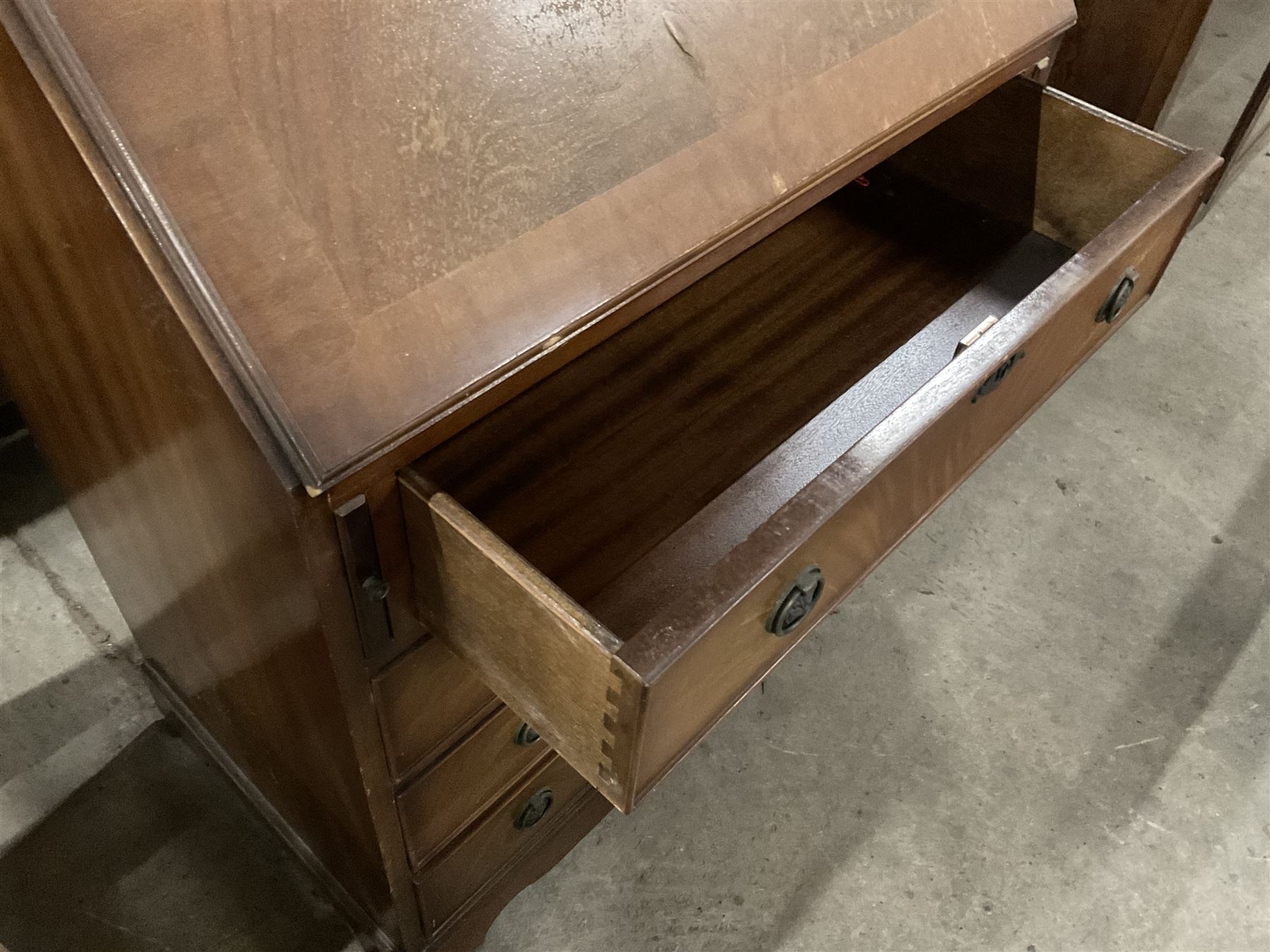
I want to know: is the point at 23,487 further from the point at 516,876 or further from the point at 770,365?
the point at 770,365

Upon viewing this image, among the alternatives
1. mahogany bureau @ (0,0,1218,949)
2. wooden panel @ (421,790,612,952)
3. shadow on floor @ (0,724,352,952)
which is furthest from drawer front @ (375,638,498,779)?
shadow on floor @ (0,724,352,952)

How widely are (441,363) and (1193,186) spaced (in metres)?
0.60

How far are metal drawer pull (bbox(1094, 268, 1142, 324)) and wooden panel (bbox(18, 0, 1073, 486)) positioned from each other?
24 centimetres

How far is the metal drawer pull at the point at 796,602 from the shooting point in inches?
22.8

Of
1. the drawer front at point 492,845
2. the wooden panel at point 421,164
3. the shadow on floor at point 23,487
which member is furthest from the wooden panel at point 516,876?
the shadow on floor at point 23,487

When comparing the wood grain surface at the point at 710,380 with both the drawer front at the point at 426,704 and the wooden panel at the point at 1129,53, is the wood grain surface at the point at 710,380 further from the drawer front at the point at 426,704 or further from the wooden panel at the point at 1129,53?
the wooden panel at the point at 1129,53

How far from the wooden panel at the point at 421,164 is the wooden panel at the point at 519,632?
0.06 meters

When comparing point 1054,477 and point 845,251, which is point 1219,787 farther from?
point 845,251

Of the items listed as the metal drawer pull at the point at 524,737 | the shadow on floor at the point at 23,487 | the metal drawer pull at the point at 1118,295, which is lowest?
the shadow on floor at the point at 23,487

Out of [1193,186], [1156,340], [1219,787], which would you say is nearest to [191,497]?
[1193,186]

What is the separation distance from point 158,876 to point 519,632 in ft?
2.80

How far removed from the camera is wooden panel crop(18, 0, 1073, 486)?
0.47 metres

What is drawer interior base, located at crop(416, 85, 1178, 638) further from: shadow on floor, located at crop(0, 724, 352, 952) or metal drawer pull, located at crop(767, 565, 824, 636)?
shadow on floor, located at crop(0, 724, 352, 952)

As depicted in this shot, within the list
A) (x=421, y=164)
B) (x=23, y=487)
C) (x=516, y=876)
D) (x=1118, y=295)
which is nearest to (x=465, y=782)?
(x=516, y=876)
